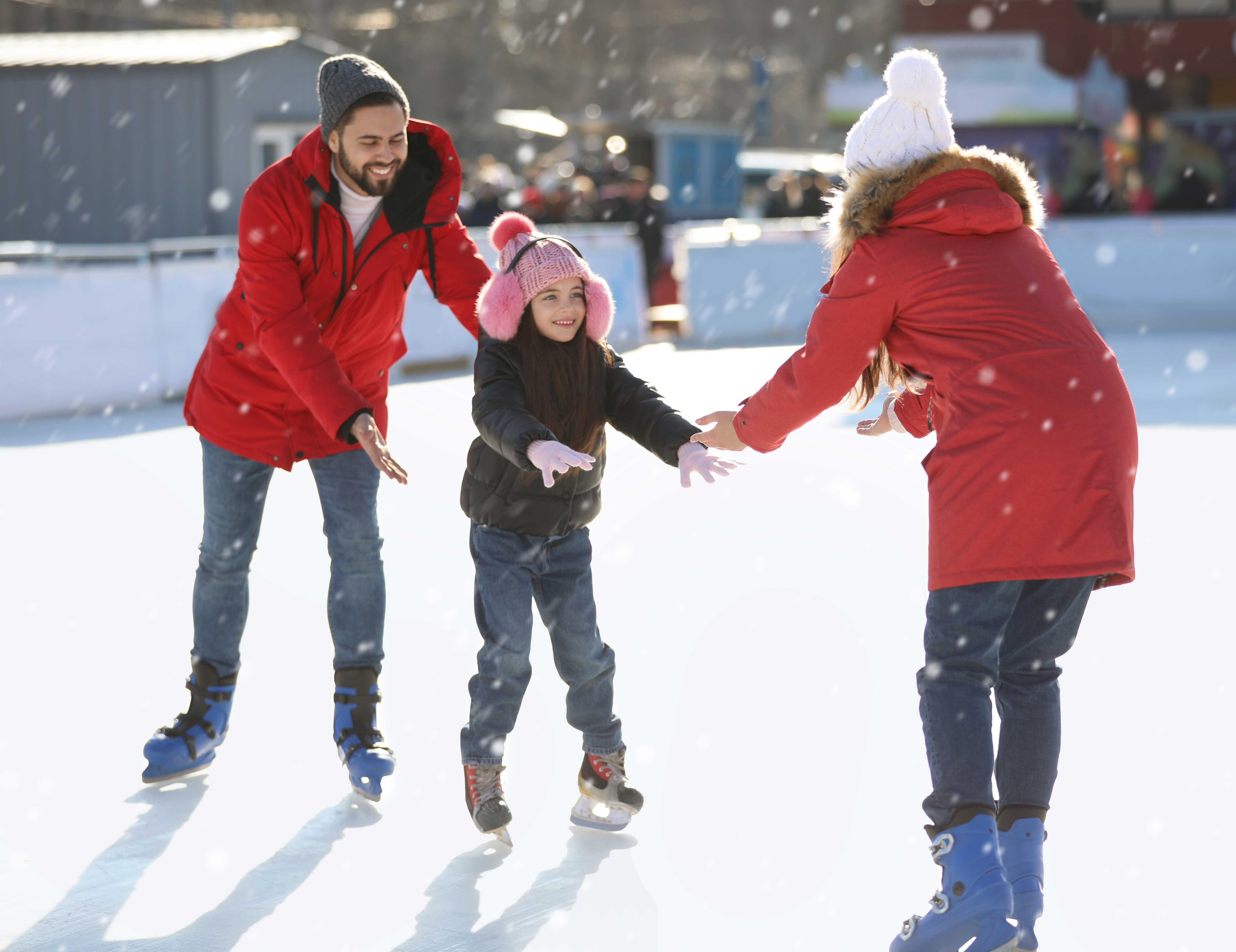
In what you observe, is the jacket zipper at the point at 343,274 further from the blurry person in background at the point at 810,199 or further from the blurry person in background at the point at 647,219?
the blurry person in background at the point at 810,199

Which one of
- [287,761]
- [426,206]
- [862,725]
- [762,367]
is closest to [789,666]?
[862,725]

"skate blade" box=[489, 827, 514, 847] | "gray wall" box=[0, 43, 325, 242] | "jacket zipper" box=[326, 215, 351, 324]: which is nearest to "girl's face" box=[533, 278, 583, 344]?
"jacket zipper" box=[326, 215, 351, 324]

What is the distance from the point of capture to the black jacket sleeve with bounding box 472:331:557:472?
2.55 metres

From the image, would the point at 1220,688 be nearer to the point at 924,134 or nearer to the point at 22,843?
the point at 924,134

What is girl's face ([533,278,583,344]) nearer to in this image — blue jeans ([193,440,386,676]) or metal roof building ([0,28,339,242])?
blue jeans ([193,440,386,676])

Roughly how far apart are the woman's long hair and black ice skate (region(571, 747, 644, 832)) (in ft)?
2.11

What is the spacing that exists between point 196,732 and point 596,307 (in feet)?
4.39

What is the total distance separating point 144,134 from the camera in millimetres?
15562

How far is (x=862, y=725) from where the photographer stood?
11.3 ft

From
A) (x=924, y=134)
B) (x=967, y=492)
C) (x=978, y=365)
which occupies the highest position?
(x=924, y=134)

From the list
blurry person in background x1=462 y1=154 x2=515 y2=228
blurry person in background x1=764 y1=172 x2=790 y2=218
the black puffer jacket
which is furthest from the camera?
blurry person in background x1=764 y1=172 x2=790 y2=218

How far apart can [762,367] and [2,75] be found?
10.2m

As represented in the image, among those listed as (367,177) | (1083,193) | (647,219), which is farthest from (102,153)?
(367,177)

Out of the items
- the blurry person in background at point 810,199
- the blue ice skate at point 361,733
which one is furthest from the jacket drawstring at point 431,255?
the blurry person in background at point 810,199
